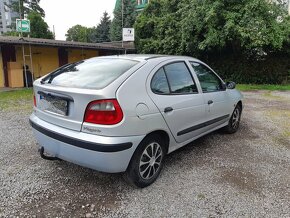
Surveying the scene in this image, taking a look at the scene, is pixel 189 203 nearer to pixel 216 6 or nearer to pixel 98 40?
pixel 216 6

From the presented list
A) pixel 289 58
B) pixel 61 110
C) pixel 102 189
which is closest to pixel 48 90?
pixel 61 110

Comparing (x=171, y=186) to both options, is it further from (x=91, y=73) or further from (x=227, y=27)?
(x=227, y=27)

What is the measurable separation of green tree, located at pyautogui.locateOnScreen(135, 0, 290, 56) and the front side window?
8.15 meters

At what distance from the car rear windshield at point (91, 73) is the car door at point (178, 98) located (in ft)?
1.27

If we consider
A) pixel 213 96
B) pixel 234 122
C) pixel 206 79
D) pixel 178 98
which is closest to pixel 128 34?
pixel 234 122

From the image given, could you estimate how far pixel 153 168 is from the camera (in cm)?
296

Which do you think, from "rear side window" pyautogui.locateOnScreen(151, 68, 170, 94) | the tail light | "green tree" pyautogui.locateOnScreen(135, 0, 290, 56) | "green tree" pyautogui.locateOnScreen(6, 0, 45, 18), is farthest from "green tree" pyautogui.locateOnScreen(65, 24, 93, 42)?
the tail light

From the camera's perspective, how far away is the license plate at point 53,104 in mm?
2641

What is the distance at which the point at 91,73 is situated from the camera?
294 centimetres

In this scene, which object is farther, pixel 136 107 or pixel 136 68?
pixel 136 68

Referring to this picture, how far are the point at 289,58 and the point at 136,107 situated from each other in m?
12.9

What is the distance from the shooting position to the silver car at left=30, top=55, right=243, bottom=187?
7.96ft

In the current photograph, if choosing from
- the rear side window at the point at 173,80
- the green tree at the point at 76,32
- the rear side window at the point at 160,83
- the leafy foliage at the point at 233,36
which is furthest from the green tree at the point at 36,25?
the rear side window at the point at 160,83

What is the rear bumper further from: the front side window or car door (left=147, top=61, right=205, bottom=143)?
the front side window
